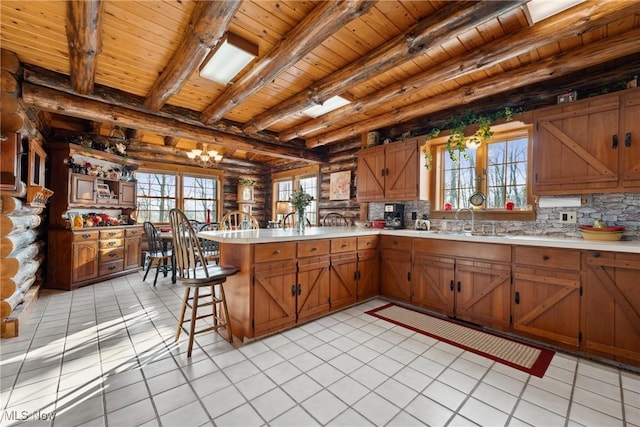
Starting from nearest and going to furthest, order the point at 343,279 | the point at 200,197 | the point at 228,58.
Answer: the point at 228,58 < the point at 343,279 < the point at 200,197

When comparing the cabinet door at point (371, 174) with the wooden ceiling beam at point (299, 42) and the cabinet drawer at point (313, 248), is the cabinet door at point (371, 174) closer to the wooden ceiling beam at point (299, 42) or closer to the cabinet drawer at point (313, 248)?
the cabinet drawer at point (313, 248)

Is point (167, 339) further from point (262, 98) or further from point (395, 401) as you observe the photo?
point (262, 98)

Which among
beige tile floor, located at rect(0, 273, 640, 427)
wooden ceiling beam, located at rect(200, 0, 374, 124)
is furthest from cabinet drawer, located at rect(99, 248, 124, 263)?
wooden ceiling beam, located at rect(200, 0, 374, 124)

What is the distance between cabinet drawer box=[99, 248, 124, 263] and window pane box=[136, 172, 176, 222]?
4.41 feet

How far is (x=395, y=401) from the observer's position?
1.80m

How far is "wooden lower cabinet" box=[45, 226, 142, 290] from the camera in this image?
14.0ft

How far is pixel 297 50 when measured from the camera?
2.36 metres

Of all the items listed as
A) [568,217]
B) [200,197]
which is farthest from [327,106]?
[200,197]

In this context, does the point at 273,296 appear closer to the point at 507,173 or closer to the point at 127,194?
the point at 507,173

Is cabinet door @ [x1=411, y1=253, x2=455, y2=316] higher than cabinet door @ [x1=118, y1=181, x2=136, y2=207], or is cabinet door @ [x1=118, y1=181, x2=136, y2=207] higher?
cabinet door @ [x1=118, y1=181, x2=136, y2=207]

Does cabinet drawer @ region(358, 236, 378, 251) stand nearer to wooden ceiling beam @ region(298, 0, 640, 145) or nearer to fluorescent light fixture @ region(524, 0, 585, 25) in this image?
wooden ceiling beam @ region(298, 0, 640, 145)

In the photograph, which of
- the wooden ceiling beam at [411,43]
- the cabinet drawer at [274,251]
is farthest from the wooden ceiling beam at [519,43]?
the cabinet drawer at [274,251]

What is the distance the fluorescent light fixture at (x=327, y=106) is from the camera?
3697 millimetres

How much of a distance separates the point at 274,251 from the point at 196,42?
77.5 inches
